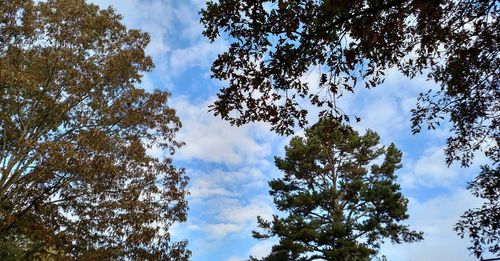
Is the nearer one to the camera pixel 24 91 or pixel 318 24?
pixel 318 24

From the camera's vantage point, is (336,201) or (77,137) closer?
(77,137)

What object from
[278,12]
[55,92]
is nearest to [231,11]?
[278,12]

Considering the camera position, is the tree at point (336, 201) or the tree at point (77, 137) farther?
the tree at point (336, 201)

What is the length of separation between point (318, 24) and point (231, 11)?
1.17m

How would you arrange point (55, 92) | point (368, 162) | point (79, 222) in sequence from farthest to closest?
point (368, 162) < point (55, 92) < point (79, 222)

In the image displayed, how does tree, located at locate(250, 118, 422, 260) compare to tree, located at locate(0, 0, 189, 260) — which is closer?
tree, located at locate(0, 0, 189, 260)

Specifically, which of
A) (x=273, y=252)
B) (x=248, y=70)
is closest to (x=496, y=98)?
(x=248, y=70)

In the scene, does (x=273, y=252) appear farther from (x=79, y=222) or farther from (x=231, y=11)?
(x=231, y=11)

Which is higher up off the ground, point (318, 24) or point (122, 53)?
point (122, 53)

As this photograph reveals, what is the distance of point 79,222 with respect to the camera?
420 inches

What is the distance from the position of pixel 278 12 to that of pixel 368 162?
2142 centimetres

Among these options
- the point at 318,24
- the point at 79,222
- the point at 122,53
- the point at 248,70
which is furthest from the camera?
the point at 122,53

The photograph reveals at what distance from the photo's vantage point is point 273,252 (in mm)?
23016

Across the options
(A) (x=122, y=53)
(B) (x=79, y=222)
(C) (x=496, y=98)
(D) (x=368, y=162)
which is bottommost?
(B) (x=79, y=222)
